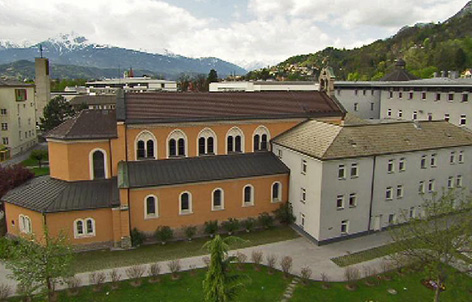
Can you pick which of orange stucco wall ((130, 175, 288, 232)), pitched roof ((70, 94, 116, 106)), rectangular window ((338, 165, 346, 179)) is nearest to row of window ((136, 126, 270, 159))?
orange stucco wall ((130, 175, 288, 232))

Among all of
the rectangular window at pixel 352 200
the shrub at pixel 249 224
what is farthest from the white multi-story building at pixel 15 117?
the rectangular window at pixel 352 200

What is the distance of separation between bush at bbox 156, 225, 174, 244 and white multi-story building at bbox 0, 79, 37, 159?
4152 centimetres

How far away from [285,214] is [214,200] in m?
6.73

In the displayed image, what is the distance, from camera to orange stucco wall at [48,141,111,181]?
2928cm

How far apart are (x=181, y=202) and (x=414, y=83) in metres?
38.5

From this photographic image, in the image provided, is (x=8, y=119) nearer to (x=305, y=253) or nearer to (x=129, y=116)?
(x=129, y=116)

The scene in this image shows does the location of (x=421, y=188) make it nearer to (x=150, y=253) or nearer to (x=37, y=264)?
(x=150, y=253)

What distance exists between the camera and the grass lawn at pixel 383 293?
70.2ft

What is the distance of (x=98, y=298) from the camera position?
2111 centimetres

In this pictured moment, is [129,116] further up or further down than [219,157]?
further up

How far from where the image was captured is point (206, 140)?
33.2 m

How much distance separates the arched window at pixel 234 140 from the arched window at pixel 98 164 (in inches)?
447

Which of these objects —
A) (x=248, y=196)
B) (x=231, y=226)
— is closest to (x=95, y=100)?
(x=248, y=196)

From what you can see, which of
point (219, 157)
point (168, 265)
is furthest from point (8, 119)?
point (168, 265)
